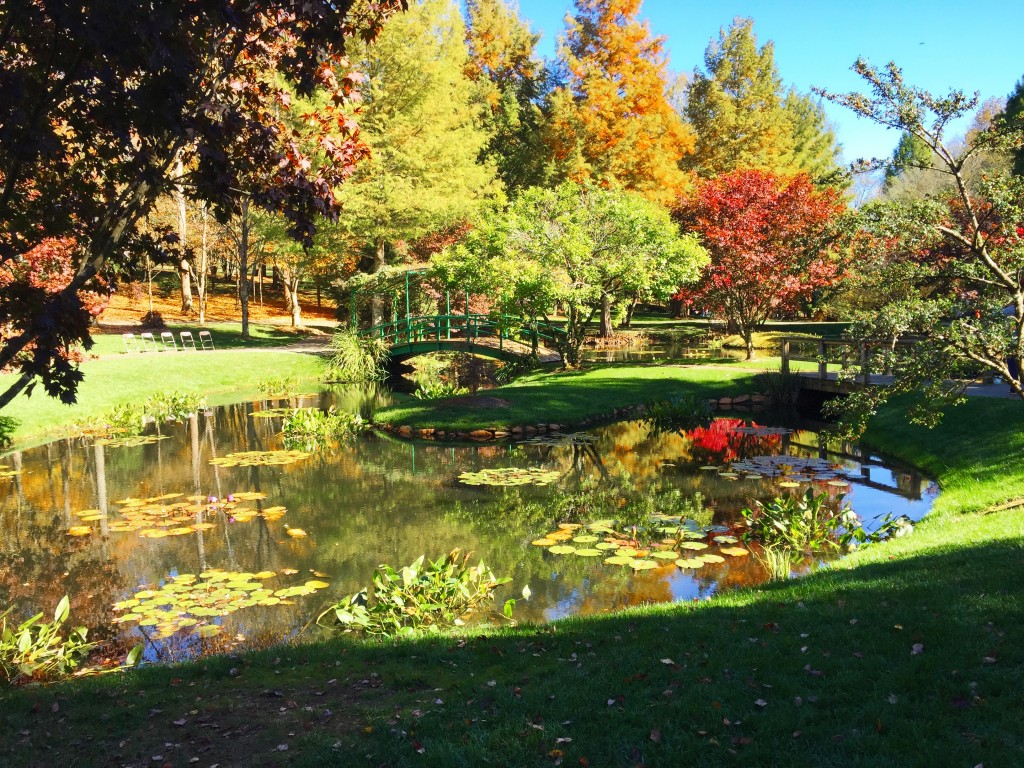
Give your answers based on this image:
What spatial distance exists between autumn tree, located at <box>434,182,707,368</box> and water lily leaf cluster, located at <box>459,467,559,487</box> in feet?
26.5

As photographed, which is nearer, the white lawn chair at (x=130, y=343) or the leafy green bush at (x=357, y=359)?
the leafy green bush at (x=357, y=359)

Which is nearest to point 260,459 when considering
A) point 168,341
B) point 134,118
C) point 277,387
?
point 277,387

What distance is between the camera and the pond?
7684 mm

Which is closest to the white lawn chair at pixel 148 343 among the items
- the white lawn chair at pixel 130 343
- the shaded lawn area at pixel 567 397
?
the white lawn chair at pixel 130 343

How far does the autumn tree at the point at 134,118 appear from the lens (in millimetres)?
3623

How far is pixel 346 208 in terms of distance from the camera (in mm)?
29219

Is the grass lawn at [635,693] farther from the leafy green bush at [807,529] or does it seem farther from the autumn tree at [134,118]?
the leafy green bush at [807,529]

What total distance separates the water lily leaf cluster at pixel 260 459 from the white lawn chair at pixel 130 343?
1464 centimetres

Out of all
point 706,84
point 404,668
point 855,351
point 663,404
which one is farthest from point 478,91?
point 404,668

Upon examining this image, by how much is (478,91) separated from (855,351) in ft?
112

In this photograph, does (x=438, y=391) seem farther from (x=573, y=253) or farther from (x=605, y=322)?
(x=605, y=322)

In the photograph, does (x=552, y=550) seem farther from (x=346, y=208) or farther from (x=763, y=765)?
(x=346, y=208)

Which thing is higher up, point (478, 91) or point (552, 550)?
point (478, 91)

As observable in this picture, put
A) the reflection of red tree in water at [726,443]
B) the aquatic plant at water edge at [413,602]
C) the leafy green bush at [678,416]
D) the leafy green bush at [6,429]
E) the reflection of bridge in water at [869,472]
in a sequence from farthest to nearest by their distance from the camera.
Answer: the leafy green bush at [678,416]
the leafy green bush at [6,429]
the reflection of red tree in water at [726,443]
the reflection of bridge in water at [869,472]
the aquatic plant at water edge at [413,602]
